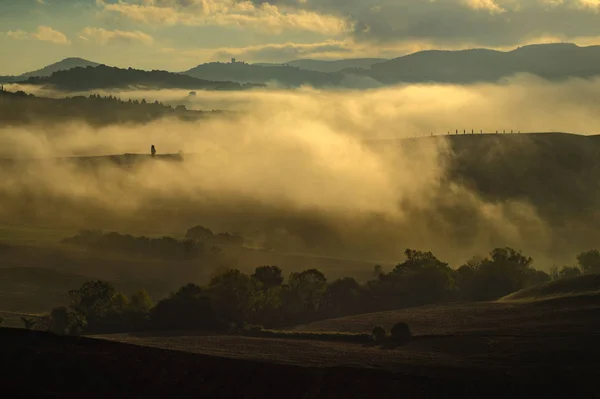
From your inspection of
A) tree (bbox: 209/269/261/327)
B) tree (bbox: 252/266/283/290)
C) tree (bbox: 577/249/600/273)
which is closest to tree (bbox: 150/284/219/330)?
tree (bbox: 209/269/261/327)

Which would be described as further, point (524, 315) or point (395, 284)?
point (395, 284)

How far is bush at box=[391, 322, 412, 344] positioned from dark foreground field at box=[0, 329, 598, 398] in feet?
78.4

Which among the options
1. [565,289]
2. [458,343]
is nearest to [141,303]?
[458,343]

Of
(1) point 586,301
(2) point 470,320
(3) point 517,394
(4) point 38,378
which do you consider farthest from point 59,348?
(1) point 586,301

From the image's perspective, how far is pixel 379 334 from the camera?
384ft

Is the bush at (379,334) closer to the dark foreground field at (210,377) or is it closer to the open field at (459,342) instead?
the open field at (459,342)

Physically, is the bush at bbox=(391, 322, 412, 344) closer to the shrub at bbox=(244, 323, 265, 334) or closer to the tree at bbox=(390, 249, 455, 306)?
the shrub at bbox=(244, 323, 265, 334)

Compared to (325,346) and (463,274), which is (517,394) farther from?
(463,274)

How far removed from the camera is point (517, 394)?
273 ft

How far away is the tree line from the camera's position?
132375 mm

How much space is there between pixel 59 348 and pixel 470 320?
63620 mm

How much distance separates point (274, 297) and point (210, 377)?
67.2 m

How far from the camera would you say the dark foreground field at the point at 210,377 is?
74.4 m

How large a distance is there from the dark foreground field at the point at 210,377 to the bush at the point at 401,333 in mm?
23896
